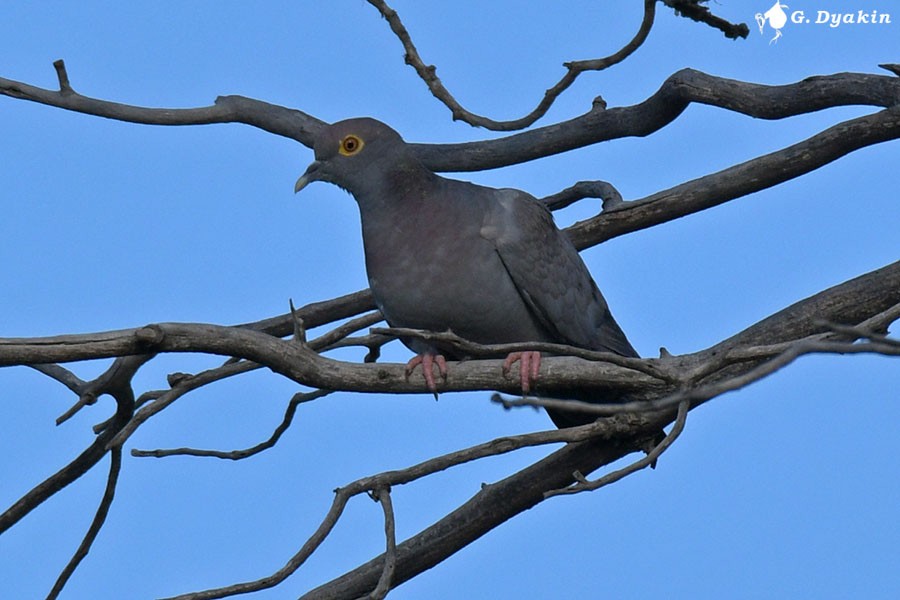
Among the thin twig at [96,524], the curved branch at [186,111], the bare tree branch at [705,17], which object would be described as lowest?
the thin twig at [96,524]

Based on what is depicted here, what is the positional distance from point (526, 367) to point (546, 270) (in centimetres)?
94

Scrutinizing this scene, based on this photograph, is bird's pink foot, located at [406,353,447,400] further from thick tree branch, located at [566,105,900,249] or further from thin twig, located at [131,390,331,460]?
thick tree branch, located at [566,105,900,249]

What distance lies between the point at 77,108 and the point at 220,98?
33.6 inches

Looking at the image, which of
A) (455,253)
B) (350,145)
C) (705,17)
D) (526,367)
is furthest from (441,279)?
(705,17)

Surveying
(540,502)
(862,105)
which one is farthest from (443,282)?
(862,105)

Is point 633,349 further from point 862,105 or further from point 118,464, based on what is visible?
point 118,464

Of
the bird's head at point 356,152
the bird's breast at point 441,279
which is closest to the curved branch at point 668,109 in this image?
the bird's head at point 356,152

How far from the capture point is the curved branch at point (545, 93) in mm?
6215

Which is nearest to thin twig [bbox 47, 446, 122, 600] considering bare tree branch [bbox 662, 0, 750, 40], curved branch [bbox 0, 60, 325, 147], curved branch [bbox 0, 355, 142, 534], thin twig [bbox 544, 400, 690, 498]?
curved branch [bbox 0, 355, 142, 534]

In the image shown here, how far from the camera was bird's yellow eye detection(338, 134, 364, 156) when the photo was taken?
5848 millimetres

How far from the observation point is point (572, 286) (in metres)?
5.88

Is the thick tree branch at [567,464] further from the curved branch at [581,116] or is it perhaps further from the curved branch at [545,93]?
the curved branch at [545,93]

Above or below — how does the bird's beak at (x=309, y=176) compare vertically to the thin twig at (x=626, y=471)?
above

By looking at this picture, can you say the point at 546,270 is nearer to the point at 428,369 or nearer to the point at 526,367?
the point at 526,367
